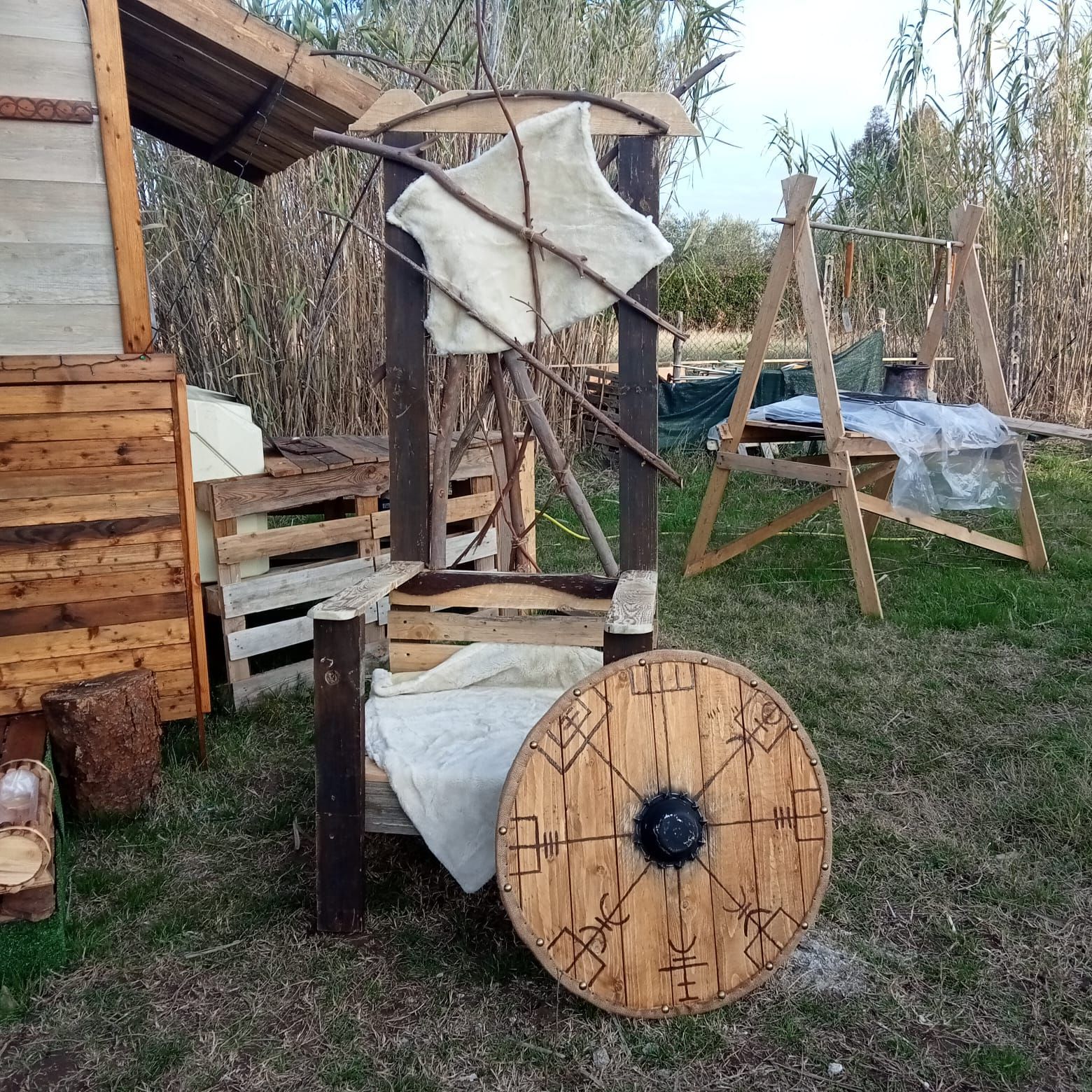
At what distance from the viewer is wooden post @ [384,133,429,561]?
2664 millimetres

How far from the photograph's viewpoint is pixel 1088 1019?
2.06 metres

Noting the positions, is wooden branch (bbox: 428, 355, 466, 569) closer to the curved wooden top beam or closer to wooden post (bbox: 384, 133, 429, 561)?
wooden post (bbox: 384, 133, 429, 561)

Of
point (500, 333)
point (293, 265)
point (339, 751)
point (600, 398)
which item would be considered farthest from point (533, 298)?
point (600, 398)

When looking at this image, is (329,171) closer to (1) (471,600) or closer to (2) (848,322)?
(1) (471,600)

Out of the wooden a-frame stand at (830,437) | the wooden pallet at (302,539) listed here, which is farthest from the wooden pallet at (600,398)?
the wooden pallet at (302,539)

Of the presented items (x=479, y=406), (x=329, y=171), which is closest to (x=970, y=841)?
(x=479, y=406)

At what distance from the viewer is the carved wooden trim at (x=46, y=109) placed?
284 cm

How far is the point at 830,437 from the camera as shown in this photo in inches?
182

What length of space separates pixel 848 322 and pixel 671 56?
10.3ft

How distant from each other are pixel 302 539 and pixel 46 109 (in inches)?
65.8

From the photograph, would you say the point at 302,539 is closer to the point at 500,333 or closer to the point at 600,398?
the point at 500,333

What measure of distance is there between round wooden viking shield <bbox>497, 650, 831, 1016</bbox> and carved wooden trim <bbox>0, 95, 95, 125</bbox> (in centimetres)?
239

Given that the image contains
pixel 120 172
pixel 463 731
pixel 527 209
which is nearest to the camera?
pixel 463 731

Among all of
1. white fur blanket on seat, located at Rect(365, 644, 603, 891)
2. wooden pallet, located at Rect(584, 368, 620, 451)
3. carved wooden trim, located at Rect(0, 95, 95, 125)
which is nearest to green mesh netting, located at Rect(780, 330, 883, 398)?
wooden pallet, located at Rect(584, 368, 620, 451)
